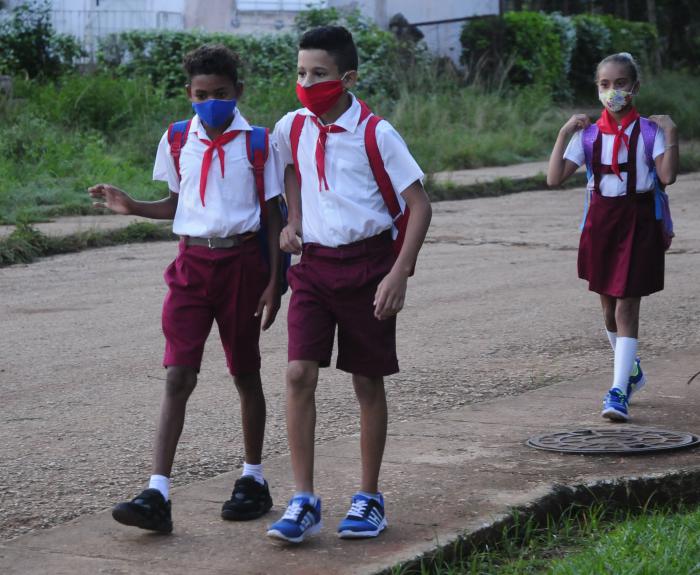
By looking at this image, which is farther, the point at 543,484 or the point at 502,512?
the point at 543,484

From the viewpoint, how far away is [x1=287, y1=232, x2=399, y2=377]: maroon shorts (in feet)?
14.1

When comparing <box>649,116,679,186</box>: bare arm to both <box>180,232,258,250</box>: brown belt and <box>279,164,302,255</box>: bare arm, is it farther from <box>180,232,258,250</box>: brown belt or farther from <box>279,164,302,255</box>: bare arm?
<box>180,232,258,250</box>: brown belt

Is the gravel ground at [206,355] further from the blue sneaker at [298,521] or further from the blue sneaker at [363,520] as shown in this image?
the blue sneaker at [363,520]

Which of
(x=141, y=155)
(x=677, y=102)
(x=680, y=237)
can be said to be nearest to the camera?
(x=680, y=237)

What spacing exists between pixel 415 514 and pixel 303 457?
507 mm

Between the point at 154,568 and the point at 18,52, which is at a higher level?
the point at 18,52

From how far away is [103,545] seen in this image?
13.9 ft

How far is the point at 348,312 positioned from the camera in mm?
4320

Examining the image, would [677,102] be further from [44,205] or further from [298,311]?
[298,311]

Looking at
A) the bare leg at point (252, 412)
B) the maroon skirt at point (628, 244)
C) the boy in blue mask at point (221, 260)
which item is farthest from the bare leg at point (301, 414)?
the maroon skirt at point (628, 244)

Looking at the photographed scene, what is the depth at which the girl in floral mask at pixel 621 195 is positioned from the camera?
6105mm

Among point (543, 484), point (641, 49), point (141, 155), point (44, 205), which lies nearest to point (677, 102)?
point (641, 49)

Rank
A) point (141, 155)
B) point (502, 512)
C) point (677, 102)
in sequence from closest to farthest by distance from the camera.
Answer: point (502, 512) < point (141, 155) < point (677, 102)

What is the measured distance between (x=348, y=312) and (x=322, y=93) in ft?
2.41
